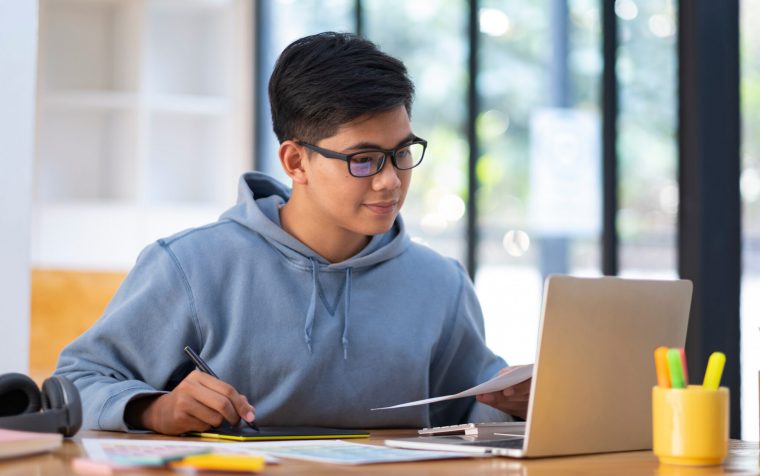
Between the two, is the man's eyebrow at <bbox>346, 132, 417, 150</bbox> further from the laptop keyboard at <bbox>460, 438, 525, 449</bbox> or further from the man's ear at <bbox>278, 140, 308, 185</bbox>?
the laptop keyboard at <bbox>460, 438, 525, 449</bbox>

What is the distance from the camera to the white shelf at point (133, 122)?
15.7ft

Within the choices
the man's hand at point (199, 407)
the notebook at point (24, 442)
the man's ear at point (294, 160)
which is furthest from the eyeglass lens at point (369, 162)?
the notebook at point (24, 442)

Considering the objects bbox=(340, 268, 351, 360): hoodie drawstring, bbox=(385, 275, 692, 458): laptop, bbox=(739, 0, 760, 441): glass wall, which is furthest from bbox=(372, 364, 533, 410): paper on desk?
bbox=(739, 0, 760, 441): glass wall

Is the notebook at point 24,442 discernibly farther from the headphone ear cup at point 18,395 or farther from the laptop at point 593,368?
the laptop at point 593,368

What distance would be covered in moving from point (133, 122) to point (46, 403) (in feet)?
12.2

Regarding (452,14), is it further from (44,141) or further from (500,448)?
(500,448)

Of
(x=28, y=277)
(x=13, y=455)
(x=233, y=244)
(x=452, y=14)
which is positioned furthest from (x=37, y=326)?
(x=13, y=455)

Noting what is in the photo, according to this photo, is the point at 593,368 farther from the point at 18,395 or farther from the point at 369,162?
the point at 18,395

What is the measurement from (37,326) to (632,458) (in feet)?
11.9

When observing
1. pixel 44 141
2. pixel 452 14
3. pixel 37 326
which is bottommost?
pixel 37 326

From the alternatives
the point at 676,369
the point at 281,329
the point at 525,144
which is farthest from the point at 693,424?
the point at 525,144

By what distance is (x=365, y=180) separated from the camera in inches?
66.0

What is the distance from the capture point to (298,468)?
1.10m

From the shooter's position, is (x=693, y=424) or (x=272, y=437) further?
(x=272, y=437)
